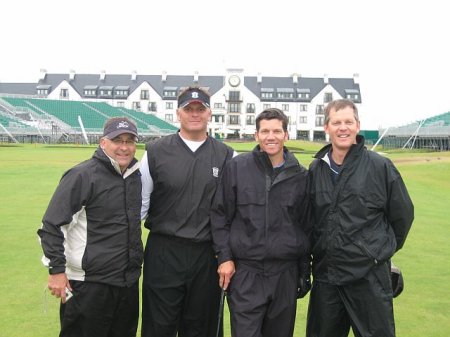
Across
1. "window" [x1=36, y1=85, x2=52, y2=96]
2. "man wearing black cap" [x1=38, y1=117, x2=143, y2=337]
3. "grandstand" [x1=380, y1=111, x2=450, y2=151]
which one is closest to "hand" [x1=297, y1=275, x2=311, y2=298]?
"man wearing black cap" [x1=38, y1=117, x2=143, y2=337]

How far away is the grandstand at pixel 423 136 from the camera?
50088 mm

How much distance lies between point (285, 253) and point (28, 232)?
690 centimetres

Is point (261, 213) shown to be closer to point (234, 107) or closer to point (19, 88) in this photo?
point (234, 107)

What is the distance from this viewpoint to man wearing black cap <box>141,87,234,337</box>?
475cm

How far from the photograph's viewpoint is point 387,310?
4184mm

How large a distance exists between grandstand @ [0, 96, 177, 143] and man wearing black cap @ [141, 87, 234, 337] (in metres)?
54.6

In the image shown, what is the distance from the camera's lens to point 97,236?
4.39 metres

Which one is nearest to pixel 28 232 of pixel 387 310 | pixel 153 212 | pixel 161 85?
pixel 153 212

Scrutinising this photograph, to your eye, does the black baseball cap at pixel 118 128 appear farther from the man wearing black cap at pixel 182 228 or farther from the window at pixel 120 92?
the window at pixel 120 92

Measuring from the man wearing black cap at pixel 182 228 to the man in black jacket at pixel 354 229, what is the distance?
3.47ft

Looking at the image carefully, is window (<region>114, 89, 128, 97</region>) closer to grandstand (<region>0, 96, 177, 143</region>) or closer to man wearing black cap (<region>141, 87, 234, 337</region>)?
grandstand (<region>0, 96, 177, 143</region>)

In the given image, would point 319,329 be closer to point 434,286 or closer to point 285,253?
point 285,253

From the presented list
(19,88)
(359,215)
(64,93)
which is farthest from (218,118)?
(359,215)

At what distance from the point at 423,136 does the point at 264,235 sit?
56440 mm
